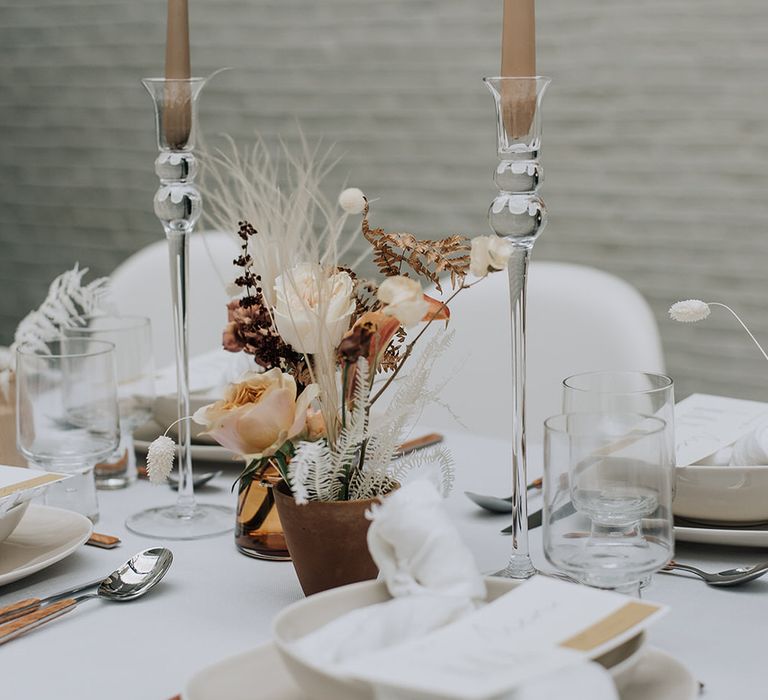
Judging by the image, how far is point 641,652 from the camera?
663 millimetres

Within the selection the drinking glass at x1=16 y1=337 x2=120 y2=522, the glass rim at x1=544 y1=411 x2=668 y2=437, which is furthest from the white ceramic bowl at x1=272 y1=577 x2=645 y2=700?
the drinking glass at x1=16 y1=337 x2=120 y2=522

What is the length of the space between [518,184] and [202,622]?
0.43 metres

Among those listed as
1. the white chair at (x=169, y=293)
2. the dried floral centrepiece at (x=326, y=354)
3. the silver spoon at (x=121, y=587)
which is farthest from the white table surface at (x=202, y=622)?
the white chair at (x=169, y=293)

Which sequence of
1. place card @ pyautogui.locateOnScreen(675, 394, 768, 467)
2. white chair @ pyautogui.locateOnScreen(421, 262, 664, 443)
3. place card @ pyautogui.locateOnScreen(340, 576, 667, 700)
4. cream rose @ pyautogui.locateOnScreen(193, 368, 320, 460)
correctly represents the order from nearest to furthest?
place card @ pyautogui.locateOnScreen(340, 576, 667, 700) → cream rose @ pyautogui.locateOnScreen(193, 368, 320, 460) → place card @ pyautogui.locateOnScreen(675, 394, 768, 467) → white chair @ pyautogui.locateOnScreen(421, 262, 664, 443)

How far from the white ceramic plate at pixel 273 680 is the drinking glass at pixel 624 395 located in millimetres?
165

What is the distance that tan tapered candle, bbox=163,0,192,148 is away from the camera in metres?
1.10

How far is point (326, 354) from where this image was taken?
2.98 feet

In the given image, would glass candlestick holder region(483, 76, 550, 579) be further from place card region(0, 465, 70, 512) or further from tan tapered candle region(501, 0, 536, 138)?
place card region(0, 465, 70, 512)

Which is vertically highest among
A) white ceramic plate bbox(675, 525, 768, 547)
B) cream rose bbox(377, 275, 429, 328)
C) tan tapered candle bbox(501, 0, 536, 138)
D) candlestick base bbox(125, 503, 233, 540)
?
tan tapered candle bbox(501, 0, 536, 138)

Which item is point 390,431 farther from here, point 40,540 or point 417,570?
point 40,540

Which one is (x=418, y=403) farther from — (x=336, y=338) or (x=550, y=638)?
(x=550, y=638)

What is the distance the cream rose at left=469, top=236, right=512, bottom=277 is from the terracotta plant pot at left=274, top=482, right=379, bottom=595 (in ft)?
0.66

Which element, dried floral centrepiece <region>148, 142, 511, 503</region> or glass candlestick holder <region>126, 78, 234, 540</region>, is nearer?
dried floral centrepiece <region>148, 142, 511, 503</region>

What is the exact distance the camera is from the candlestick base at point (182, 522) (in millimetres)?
1127
